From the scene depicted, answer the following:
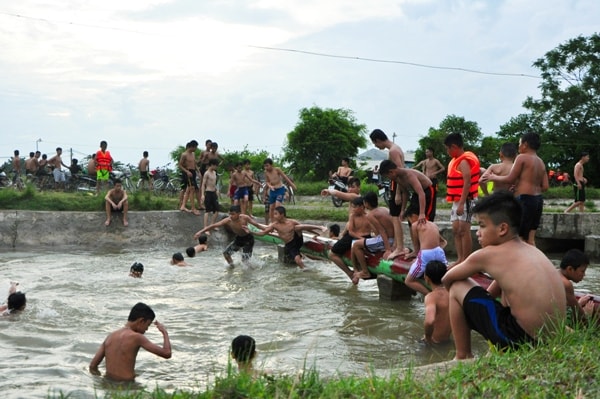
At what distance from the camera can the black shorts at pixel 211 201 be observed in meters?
17.1

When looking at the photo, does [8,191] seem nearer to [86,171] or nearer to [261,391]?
[86,171]

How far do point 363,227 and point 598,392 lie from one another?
7435 mm

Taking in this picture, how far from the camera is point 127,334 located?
619 cm

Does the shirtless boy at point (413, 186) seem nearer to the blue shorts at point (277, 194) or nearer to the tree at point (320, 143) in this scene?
the blue shorts at point (277, 194)

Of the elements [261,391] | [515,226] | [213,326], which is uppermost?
[515,226]

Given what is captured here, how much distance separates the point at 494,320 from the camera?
476cm

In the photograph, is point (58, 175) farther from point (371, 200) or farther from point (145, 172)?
point (371, 200)

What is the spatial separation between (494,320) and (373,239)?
225 inches

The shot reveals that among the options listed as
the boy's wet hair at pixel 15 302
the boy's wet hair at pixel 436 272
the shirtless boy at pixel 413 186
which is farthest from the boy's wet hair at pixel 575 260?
the boy's wet hair at pixel 15 302

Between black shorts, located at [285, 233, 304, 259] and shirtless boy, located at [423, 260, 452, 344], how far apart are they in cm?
625

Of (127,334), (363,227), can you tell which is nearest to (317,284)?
(363,227)

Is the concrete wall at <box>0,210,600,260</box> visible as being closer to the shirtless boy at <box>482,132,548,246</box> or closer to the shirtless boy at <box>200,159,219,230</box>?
the shirtless boy at <box>200,159,219,230</box>

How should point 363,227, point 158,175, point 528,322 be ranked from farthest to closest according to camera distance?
point 158,175 < point 363,227 < point 528,322

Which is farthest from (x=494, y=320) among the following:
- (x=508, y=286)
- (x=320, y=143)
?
(x=320, y=143)
